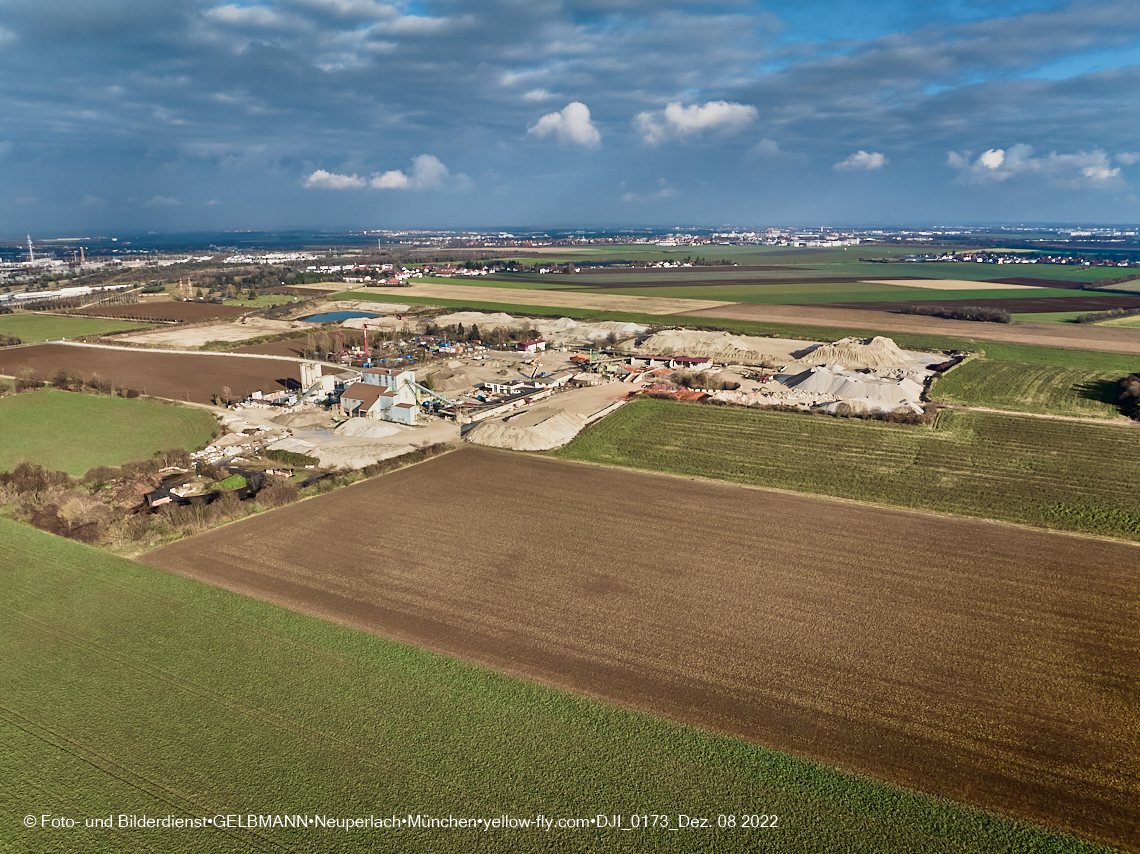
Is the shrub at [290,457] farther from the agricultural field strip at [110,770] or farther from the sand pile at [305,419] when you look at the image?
the agricultural field strip at [110,770]

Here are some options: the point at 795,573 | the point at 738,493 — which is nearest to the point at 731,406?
the point at 738,493

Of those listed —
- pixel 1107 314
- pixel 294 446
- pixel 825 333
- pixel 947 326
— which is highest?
pixel 1107 314

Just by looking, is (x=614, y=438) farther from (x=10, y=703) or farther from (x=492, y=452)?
(x=10, y=703)

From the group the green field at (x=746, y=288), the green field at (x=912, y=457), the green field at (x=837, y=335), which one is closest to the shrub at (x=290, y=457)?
the green field at (x=912, y=457)

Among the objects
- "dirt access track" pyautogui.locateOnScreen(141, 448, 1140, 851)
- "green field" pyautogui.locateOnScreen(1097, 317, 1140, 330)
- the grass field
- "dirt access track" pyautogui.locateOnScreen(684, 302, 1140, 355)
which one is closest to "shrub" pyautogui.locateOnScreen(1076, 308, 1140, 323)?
"green field" pyautogui.locateOnScreen(1097, 317, 1140, 330)

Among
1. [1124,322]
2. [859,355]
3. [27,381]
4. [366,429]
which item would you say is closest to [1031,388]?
[859,355]

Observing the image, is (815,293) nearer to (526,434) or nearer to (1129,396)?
(1129,396)

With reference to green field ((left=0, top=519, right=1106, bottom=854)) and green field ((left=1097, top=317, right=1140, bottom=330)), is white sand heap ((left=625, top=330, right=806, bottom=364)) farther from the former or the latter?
green field ((left=0, top=519, right=1106, bottom=854))
